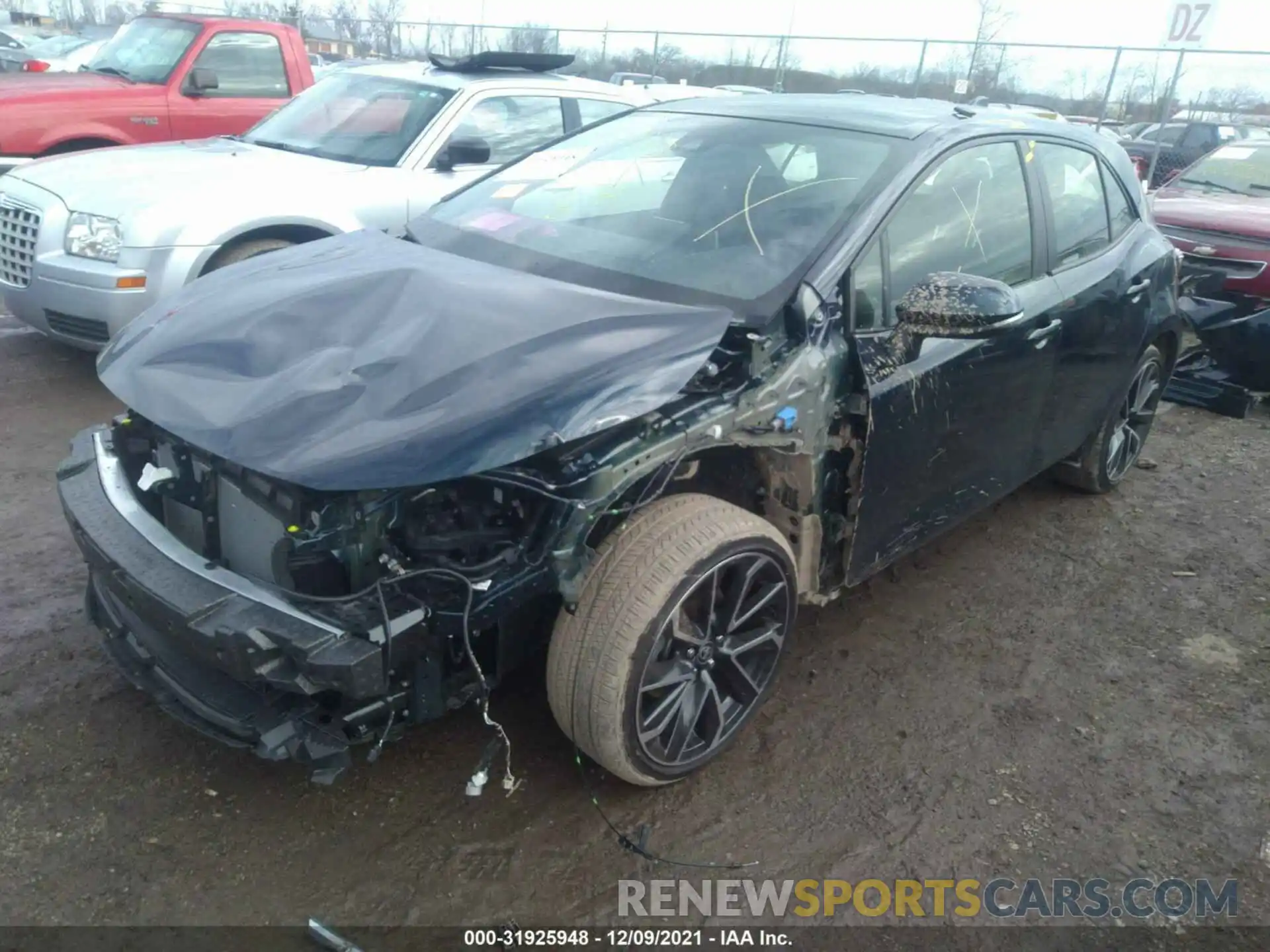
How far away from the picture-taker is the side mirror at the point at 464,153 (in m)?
5.61

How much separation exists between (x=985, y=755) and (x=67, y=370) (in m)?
5.22

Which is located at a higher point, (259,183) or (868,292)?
(868,292)

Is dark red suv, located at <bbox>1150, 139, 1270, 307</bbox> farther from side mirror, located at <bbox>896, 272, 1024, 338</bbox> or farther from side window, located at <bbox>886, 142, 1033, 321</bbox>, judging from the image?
side mirror, located at <bbox>896, 272, 1024, 338</bbox>

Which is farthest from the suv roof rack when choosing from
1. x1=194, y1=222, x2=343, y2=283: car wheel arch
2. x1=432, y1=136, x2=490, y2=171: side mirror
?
x1=194, y1=222, x2=343, y2=283: car wheel arch

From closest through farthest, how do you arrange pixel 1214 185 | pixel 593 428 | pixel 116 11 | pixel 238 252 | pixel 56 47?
pixel 593 428
pixel 238 252
pixel 1214 185
pixel 56 47
pixel 116 11

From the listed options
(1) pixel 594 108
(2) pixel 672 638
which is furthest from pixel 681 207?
(1) pixel 594 108

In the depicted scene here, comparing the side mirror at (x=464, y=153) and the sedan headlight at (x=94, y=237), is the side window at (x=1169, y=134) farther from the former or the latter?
the sedan headlight at (x=94, y=237)

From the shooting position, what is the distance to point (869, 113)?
140 inches

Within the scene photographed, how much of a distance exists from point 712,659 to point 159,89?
289 inches

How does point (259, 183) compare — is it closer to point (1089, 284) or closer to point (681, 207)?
point (681, 207)

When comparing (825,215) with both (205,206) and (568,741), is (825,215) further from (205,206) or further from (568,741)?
(205,206)

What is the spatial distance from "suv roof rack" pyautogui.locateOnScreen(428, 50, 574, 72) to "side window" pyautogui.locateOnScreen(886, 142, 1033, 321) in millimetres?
3670

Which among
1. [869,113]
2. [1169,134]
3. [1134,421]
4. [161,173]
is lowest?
[1134,421]

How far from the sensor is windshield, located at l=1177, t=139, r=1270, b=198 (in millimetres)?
8633
